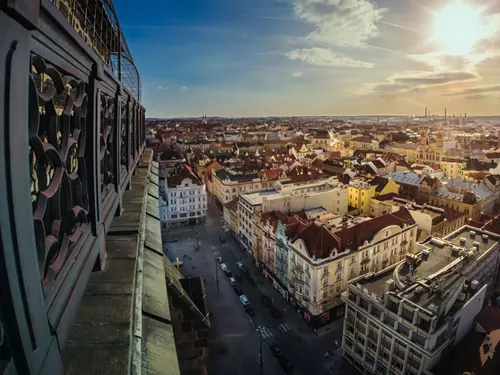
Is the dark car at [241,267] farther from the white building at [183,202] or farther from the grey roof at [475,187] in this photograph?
the grey roof at [475,187]

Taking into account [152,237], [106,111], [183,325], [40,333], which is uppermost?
[106,111]

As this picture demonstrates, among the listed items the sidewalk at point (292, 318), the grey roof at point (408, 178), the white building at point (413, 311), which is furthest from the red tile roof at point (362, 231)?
the grey roof at point (408, 178)

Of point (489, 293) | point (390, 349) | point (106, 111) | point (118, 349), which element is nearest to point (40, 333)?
point (118, 349)

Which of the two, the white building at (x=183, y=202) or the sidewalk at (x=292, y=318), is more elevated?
the white building at (x=183, y=202)

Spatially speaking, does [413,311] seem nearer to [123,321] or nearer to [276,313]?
[276,313]

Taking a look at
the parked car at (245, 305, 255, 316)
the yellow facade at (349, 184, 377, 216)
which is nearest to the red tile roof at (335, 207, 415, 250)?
the parked car at (245, 305, 255, 316)

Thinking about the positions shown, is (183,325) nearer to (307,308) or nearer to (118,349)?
(118,349)

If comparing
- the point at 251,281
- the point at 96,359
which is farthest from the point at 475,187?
the point at 96,359
